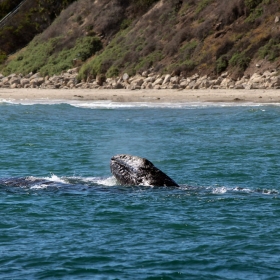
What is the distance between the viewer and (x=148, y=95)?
46969mm

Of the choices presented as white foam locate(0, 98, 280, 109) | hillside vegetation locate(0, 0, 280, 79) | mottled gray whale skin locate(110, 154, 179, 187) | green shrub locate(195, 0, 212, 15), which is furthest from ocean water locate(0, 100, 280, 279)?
green shrub locate(195, 0, 212, 15)

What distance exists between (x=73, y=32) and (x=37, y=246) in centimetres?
5676

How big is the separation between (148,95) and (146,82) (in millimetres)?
4273

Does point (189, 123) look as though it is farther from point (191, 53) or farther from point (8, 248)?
point (8, 248)

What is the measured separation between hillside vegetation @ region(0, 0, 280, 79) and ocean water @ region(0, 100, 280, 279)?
20.4m

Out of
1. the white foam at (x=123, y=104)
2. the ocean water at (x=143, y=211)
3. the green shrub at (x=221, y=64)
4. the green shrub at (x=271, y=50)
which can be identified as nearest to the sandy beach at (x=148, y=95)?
the white foam at (x=123, y=104)

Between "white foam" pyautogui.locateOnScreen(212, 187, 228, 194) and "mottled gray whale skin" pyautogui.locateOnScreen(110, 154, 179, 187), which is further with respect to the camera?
"white foam" pyautogui.locateOnScreen(212, 187, 228, 194)

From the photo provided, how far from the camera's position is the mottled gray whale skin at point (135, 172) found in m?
16.1

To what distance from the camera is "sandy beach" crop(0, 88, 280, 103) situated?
1660 inches

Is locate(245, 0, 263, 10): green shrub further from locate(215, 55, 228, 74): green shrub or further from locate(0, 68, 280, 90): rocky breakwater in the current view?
locate(0, 68, 280, 90): rocky breakwater

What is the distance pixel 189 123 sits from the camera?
34.7m

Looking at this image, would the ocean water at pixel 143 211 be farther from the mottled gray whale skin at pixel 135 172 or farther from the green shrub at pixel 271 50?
the green shrub at pixel 271 50

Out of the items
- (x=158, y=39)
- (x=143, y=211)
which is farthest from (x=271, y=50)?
(x=143, y=211)

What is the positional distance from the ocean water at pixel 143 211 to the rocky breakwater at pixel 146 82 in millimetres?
15593
